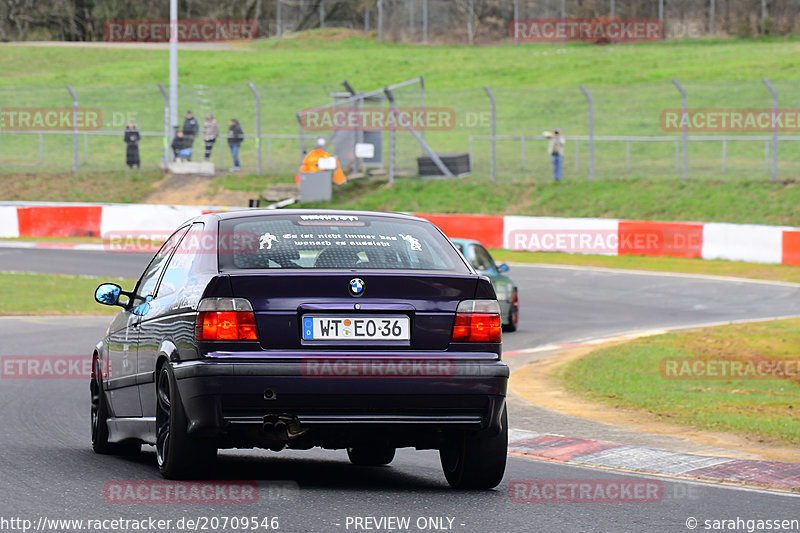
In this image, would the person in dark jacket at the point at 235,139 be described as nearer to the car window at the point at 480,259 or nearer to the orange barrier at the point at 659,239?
the orange barrier at the point at 659,239

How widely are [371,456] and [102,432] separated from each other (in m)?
1.74

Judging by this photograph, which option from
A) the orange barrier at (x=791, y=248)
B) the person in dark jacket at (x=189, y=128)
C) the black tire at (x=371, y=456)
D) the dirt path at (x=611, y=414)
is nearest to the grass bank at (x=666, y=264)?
the orange barrier at (x=791, y=248)

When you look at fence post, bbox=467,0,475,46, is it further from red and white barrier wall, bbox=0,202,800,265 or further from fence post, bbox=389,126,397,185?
red and white barrier wall, bbox=0,202,800,265

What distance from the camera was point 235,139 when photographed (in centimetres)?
3931

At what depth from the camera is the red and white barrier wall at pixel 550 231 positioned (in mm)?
28672

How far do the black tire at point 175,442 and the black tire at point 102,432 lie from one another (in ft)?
4.33

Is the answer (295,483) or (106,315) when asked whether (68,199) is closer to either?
(106,315)

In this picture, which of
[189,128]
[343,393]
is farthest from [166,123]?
[343,393]

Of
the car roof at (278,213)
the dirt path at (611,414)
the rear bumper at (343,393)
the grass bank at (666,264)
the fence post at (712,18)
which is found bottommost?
the dirt path at (611,414)

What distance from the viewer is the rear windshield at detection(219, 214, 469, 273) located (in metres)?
6.99

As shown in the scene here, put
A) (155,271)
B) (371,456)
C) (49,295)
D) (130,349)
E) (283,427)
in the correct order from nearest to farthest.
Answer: (283,427) → (130,349) → (155,271) → (371,456) → (49,295)

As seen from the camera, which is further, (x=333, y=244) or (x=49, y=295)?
(x=49, y=295)

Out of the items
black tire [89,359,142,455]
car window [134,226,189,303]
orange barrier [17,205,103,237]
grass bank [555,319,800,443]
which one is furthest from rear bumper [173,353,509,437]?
orange barrier [17,205,103,237]

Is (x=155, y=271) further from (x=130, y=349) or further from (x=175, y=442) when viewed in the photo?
(x=175, y=442)
